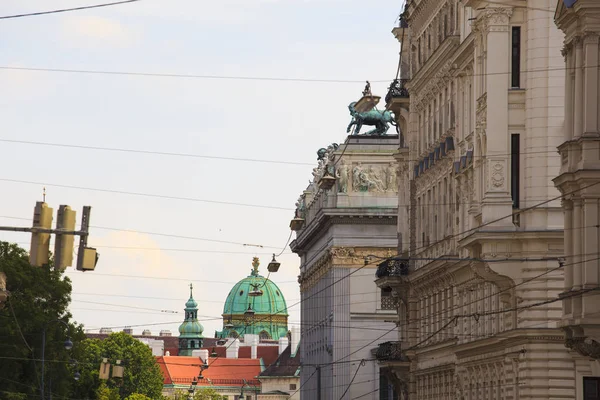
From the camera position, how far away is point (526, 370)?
60094 mm

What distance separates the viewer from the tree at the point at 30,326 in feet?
333

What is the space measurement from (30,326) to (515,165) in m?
47.2

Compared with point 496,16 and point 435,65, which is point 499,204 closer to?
point 496,16

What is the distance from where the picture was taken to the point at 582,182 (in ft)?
161

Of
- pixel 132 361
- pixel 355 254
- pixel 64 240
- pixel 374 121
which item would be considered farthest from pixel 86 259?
pixel 132 361

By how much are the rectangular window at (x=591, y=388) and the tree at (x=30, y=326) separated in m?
48.2

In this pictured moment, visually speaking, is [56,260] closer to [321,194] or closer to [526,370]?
[526,370]

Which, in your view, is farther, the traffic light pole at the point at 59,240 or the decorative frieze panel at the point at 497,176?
the decorative frieze panel at the point at 497,176

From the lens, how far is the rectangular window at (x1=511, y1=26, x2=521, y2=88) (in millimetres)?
61844

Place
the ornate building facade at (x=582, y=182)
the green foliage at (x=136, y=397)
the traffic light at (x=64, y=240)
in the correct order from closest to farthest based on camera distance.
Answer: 1. the traffic light at (x=64, y=240)
2. the ornate building facade at (x=582, y=182)
3. the green foliage at (x=136, y=397)

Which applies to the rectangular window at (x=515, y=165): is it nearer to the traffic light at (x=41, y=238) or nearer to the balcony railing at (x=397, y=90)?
the balcony railing at (x=397, y=90)

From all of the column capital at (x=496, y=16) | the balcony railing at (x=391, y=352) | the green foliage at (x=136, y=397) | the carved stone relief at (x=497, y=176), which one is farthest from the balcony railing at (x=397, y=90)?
the green foliage at (x=136, y=397)

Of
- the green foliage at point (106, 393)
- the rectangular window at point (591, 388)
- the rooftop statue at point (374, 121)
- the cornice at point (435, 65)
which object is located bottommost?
the rectangular window at point (591, 388)

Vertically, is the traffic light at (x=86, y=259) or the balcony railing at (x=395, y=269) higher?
the balcony railing at (x=395, y=269)
